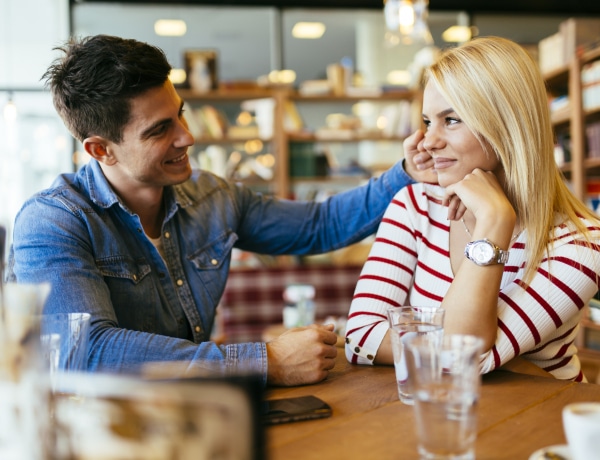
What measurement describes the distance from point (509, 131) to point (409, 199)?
0.28 meters

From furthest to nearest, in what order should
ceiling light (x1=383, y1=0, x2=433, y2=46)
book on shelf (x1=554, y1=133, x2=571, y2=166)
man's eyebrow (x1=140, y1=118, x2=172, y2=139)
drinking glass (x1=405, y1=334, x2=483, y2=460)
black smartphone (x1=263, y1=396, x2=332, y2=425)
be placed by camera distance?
book on shelf (x1=554, y1=133, x2=571, y2=166) < ceiling light (x1=383, y1=0, x2=433, y2=46) < man's eyebrow (x1=140, y1=118, x2=172, y2=139) < black smartphone (x1=263, y1=396, x2=332, y2=425) < drinking glass (x1=405, y1=334, x2=483, y2=460)

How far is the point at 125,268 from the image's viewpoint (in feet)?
5.11

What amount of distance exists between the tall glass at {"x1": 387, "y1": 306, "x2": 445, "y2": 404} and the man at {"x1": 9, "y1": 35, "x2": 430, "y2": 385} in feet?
1.82

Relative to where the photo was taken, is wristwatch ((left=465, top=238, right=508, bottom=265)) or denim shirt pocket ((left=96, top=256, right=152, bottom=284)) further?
denim shirt pocket ((left=96, top=256, right=152, bottom=284))

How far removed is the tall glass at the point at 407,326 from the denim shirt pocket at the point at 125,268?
30.5 inches

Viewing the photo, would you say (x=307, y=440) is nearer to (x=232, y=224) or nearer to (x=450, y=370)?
(x=450, y=370)

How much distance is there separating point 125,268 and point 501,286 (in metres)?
0.88

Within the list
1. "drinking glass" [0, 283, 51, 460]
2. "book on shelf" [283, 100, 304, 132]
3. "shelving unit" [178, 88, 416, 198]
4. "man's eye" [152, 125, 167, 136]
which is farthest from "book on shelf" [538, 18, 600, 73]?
"drinking glass" [0, 283, 51, 460]

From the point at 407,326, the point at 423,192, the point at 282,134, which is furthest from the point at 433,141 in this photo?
the point at 282,134

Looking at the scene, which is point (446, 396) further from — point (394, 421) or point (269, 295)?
point (269, 295)

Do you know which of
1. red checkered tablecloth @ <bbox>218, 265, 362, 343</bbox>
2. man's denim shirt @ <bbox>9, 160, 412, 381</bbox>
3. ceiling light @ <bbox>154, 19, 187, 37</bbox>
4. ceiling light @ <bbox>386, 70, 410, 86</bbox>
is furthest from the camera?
ceiling light @ <bbox>386, 70, 410, 86</bbox>

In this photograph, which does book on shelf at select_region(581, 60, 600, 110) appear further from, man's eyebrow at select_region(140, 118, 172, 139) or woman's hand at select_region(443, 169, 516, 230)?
man's eyebrow at select_region(140, 118, 172, 139)

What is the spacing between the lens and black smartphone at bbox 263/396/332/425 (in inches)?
35.4

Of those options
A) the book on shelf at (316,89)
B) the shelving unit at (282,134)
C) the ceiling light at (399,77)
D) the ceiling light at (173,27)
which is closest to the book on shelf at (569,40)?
the shelving unit at (282,134)
